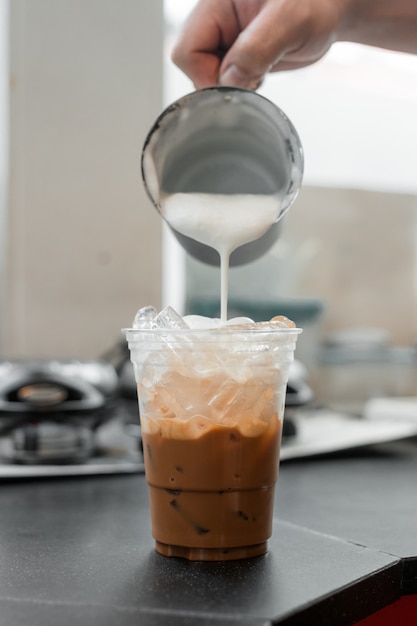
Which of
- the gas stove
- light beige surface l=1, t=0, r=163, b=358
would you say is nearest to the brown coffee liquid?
the gas stove

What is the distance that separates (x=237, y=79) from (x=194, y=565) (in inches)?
28.3

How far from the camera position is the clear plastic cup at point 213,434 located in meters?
0.76

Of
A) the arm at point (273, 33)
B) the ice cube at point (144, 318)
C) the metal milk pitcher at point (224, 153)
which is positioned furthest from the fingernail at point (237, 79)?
the ice cube at point (144, 318)

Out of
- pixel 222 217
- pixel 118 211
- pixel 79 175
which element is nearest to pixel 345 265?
pixel 118 211

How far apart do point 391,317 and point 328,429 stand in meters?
0.93

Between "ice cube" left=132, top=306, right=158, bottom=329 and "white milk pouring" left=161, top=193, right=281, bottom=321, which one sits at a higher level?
"white milk pouring" left=161, top=193, right=281, bottom=321

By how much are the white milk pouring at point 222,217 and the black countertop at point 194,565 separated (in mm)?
343

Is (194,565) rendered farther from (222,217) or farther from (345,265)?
(345,265)

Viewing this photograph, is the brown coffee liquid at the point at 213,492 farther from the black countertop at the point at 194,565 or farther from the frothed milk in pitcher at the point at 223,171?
the frothed milk in pitcher at the point at 223,171

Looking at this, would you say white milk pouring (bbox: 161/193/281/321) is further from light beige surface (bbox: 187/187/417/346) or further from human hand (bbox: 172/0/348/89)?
light beige surface (bbox: 187/187/417/346)

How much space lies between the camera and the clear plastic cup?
0.76m

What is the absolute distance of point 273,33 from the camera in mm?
1060

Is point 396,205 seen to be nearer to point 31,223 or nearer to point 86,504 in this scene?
point 31,223

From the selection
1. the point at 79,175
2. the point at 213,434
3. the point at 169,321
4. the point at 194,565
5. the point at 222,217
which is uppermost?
the point at 79,175
